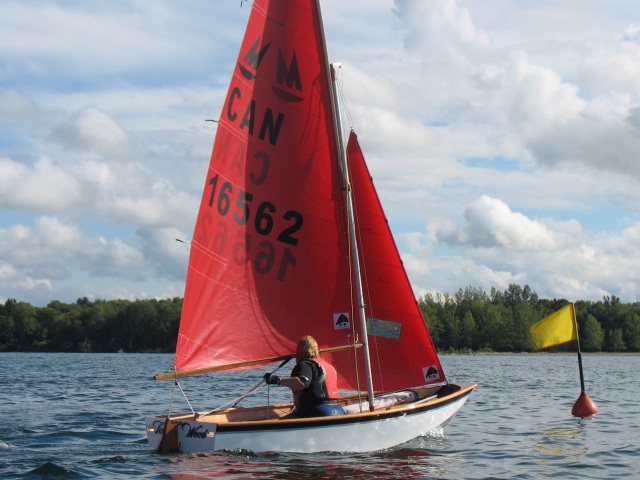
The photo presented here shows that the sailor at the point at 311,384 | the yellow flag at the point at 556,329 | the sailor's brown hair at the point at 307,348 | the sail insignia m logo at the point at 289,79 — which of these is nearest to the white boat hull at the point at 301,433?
the sailor at the point at 311,384

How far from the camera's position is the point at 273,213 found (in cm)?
1770

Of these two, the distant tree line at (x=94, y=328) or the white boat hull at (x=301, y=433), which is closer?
the white boat hull at (x=301, y=433)

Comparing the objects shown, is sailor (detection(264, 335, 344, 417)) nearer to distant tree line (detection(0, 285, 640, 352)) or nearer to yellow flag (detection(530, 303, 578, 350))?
yellow flag (detection(530, 303, 578, 350))

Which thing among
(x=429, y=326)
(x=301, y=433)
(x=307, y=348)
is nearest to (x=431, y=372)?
(x=307, y=348)

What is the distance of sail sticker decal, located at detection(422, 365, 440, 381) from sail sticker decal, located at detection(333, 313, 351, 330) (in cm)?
226

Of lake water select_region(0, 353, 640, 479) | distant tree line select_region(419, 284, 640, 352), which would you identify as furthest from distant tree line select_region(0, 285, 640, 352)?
lake water select_region(0, 353, 640, 479)

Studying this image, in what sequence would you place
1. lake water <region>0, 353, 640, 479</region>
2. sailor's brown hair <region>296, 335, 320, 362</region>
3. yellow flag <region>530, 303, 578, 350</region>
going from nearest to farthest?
1. lake water <region>0, 353, 640, 479</region>
2. sailor's brown hair <region>296, 335, 320, 362</region>
3. yellow flag <region>530, 303, 578, 350</region>

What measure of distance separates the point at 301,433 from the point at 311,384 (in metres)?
0.95

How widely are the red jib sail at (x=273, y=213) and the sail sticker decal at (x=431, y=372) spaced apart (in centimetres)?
203

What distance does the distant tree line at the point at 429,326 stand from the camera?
134m

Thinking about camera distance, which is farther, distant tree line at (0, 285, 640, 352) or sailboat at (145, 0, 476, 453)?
distant tree line at (0, 285, 640, 352)

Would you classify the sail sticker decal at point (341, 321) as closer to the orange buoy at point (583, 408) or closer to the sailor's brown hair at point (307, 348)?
the sailor's brown hair at point (307, 348)

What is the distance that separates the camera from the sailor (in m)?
16.3

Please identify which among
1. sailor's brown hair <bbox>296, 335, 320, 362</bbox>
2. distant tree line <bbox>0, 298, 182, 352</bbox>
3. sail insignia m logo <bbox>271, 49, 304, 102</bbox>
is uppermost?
distant tree line <bbox>0, 298, 182, 352</bbox>
